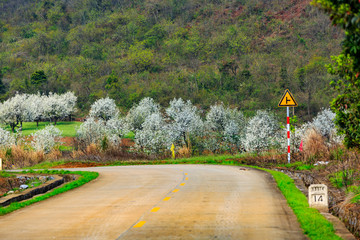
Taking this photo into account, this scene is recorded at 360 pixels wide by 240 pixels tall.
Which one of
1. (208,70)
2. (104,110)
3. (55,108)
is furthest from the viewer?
(208,70)

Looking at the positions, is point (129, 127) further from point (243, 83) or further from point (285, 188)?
point (285, 188)

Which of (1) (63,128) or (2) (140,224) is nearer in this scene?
(2) (140,224)

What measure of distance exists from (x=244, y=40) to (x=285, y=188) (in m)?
177

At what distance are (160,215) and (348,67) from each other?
486 cm

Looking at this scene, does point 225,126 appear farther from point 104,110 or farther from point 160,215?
point 160,215

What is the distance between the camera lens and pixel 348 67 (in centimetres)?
1016

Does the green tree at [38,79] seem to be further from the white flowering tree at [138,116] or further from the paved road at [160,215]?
the paved road at [160,215]

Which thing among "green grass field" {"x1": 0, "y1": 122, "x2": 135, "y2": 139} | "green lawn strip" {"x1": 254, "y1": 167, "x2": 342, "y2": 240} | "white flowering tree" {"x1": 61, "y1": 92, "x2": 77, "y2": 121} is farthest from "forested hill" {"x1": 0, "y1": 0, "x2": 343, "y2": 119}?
"green lawn strip" {"x1": 254, "y1": 167, "x2": 342, "y2": 240}

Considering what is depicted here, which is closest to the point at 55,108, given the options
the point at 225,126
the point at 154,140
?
the point at 225,126

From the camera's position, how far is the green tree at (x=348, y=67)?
5520mm

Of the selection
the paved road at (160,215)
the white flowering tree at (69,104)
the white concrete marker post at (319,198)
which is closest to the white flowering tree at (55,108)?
the white flowering tree at (69,104)

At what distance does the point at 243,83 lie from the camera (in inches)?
5261

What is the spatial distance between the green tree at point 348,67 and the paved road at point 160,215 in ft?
7.37

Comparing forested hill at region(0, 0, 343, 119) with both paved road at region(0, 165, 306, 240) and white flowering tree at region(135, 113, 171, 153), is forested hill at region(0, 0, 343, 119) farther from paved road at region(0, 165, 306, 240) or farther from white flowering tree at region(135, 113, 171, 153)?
paved road at region(0, 165, 306, 240)
